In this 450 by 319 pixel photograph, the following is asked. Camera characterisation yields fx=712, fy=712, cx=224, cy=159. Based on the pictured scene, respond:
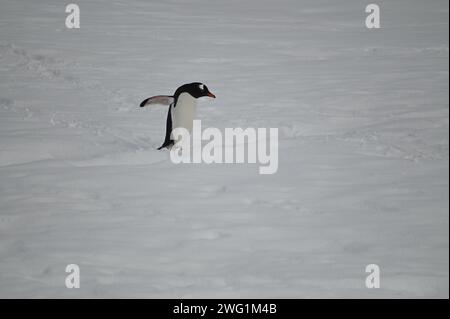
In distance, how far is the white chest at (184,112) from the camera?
6.38 metres

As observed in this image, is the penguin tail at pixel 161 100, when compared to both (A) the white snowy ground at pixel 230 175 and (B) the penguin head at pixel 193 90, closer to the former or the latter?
(B) the penguin head at pixel 193 90

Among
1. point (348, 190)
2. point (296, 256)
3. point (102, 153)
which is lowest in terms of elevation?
point (296, 256)

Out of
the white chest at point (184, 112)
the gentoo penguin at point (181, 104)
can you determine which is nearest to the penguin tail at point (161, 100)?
the gentoo penguin at point (181, 104)

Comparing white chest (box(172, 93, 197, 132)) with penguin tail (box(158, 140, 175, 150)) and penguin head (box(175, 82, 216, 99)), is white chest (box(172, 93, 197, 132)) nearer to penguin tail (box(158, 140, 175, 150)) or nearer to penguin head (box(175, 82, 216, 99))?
penguin head (box(175, 82, 216, 99))

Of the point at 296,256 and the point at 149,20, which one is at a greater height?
the point at 149,20

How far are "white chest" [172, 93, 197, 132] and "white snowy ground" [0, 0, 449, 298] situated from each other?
13.9 inches

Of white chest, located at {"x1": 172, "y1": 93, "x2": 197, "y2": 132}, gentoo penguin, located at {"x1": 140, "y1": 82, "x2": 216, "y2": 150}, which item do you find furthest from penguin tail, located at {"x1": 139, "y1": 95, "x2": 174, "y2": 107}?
white chest, located at {"x1": 172, "y1": 93, "x2": 197, "y2": 132}

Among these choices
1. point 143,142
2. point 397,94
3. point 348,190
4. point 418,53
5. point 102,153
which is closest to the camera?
point 348,190

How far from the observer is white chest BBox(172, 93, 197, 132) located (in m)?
6.38

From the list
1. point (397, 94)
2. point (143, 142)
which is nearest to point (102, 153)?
point (143, 142)

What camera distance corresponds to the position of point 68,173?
218 inches

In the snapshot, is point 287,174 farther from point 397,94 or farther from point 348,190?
point 397,94

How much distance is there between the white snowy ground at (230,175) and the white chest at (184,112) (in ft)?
1.16

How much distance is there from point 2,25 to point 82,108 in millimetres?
5484
